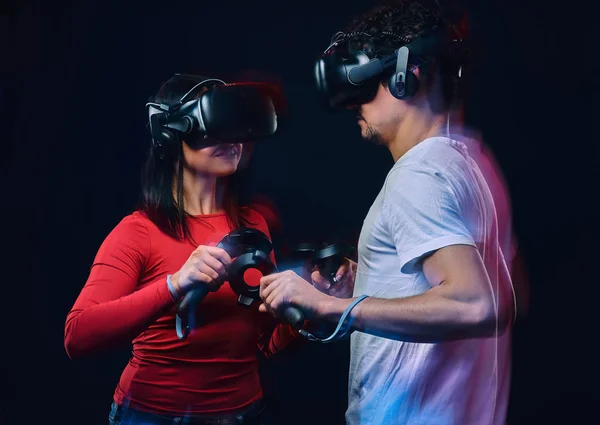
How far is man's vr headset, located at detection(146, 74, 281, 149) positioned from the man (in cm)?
13

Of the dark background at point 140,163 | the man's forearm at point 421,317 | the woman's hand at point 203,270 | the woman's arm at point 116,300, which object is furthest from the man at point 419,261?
the dark background at point 140,163

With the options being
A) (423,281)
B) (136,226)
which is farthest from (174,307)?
(423,281)

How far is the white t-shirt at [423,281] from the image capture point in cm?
81

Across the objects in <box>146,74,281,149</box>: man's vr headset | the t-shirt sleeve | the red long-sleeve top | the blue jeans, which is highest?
<box>146,74,281,149</box>: man's vr headset

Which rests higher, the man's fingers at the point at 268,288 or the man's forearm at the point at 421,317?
the man's fingers at the point at 268,288

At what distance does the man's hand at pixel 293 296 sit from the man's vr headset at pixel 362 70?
0.33 meters

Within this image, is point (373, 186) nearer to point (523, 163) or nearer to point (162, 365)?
point (523, 163)

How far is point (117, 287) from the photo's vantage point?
3.38 ft

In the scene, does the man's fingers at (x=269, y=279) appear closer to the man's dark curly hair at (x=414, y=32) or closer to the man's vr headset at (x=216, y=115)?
the man's vr headset at (x=216, y=115)

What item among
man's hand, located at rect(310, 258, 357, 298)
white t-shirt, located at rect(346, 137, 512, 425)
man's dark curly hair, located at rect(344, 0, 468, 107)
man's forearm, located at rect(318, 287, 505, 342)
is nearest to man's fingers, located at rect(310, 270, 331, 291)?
man's hand, located at rect(310, 258, 357, 298)

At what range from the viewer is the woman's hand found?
38.0 inches

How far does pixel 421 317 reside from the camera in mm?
783

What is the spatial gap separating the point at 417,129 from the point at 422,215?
196 mm

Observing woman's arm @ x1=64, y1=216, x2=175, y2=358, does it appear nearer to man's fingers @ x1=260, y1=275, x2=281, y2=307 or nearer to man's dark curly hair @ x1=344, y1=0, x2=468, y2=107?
man's fingers @ x1=260, y1=275, x2=281, y2=307
